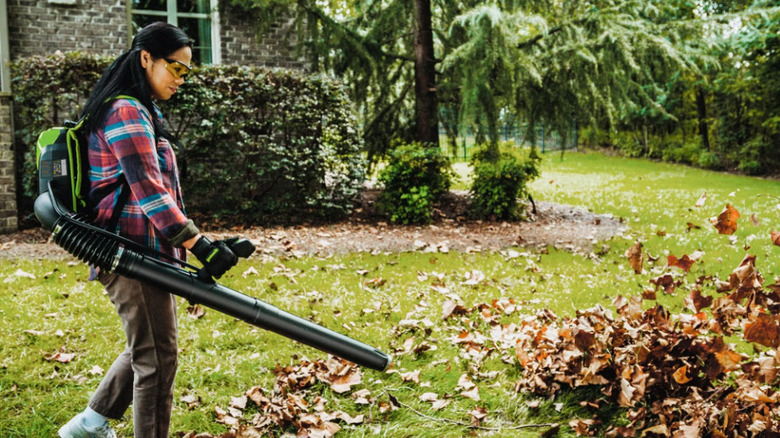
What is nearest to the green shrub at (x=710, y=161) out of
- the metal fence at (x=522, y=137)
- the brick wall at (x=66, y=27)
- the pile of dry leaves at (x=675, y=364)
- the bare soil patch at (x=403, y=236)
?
the metal fence at (x=522, y=137)

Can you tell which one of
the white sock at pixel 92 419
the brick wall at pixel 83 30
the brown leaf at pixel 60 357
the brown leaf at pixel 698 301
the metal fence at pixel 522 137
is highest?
the brick wall at pixel 83 30

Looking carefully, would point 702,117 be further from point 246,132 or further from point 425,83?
point 246,132

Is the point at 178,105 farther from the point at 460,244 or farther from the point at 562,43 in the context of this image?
the point at 562,43

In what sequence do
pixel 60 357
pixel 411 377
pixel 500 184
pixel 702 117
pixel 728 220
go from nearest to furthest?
pixel 728 220 → pixel 411 377 → pixel 60 357 → pixel 500 184 → pixel 702 117

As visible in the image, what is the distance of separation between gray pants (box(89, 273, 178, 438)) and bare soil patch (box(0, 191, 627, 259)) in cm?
467

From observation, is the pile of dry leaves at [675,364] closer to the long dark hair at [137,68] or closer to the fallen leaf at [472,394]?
the fallen leaf at [472,394]

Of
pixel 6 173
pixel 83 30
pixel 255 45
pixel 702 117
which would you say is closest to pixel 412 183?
pixel 255 45

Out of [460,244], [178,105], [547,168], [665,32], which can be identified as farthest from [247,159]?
[547,168]

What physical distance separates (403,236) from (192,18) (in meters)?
6.26

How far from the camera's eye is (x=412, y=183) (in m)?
9.69

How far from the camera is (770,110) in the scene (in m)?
19.7

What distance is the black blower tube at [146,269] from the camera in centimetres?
220

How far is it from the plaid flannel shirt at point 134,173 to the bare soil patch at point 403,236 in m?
4.79

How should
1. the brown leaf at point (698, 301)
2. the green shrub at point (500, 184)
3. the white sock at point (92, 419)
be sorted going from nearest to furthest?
the white sock at point (92, 419)
the brown leaf at point (698, 301)
the green shrub at point (500, 184)
